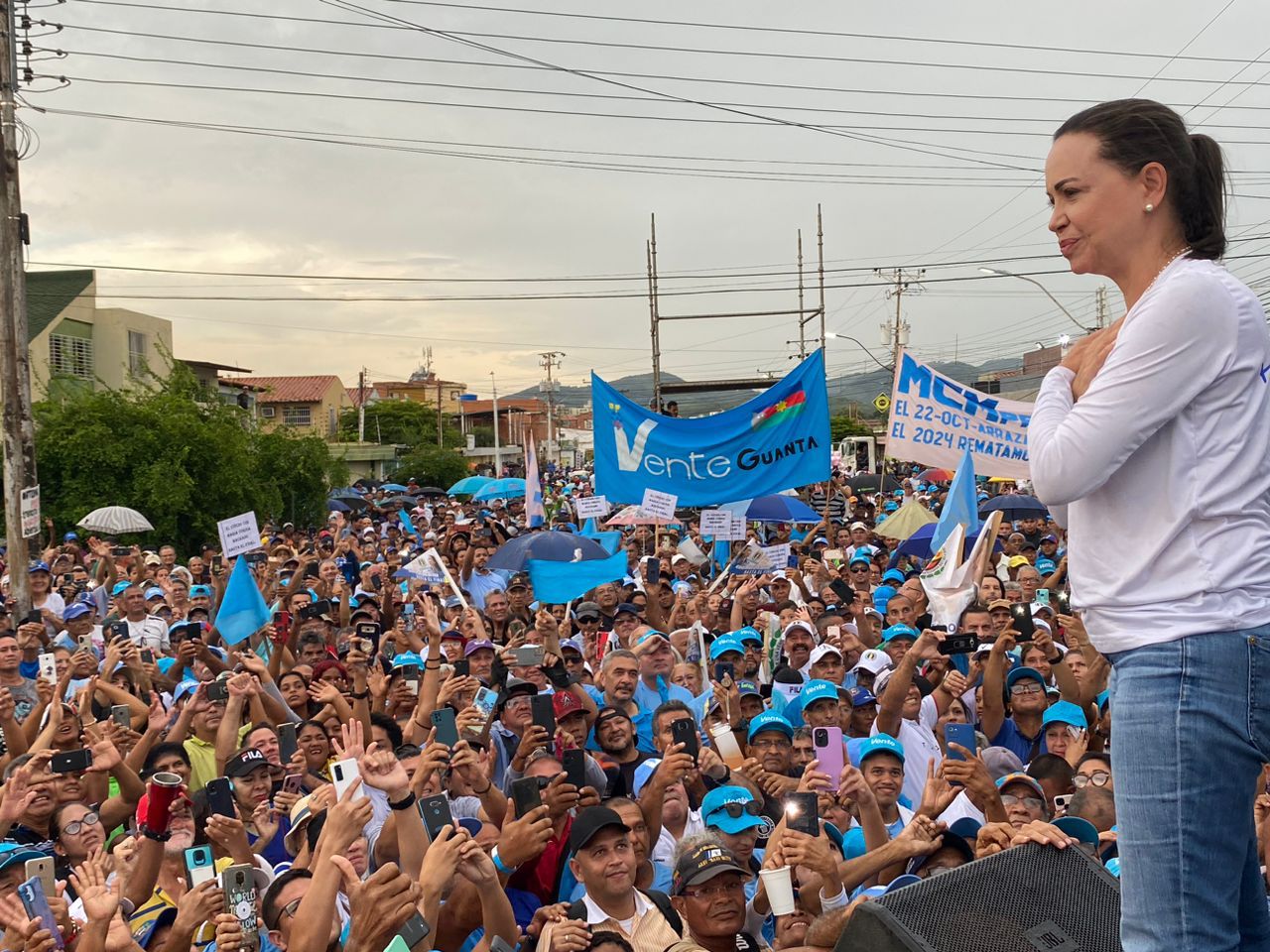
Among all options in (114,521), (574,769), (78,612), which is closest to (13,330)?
(78,612)

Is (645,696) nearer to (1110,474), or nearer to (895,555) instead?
(1110,474)

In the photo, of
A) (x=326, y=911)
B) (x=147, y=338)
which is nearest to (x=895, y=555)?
(x=326, y=911)

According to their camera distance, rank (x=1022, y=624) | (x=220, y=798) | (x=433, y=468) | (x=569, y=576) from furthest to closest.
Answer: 1. (x=433, y=468)
2. (x=569, y=576)
3. (x=1022, y=624)
4. (x=220, y=798)

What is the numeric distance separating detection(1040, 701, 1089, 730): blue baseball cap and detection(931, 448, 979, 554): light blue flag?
4785mm

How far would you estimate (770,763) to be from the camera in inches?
262

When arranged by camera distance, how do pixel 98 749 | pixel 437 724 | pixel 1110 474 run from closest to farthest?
pixel 1110 474
pixel 437 724
pixel 98 749

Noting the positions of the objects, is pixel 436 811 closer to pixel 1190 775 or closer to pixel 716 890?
pixel 716 890

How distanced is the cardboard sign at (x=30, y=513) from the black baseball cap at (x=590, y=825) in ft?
38.1

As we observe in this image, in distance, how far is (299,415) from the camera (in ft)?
290

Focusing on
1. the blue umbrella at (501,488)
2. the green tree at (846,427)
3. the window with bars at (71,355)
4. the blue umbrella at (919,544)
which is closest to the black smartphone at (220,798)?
the blue umbrella at (919,544)

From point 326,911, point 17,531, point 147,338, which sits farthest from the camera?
point 147,338

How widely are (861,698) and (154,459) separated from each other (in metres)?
19.3

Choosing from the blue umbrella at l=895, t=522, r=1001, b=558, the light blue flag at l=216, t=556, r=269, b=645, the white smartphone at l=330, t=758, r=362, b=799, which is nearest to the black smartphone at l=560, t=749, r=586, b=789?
the white smartphone at l=330, t=758, r=362, b=799

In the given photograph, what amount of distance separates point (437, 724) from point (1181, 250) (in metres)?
4.54
